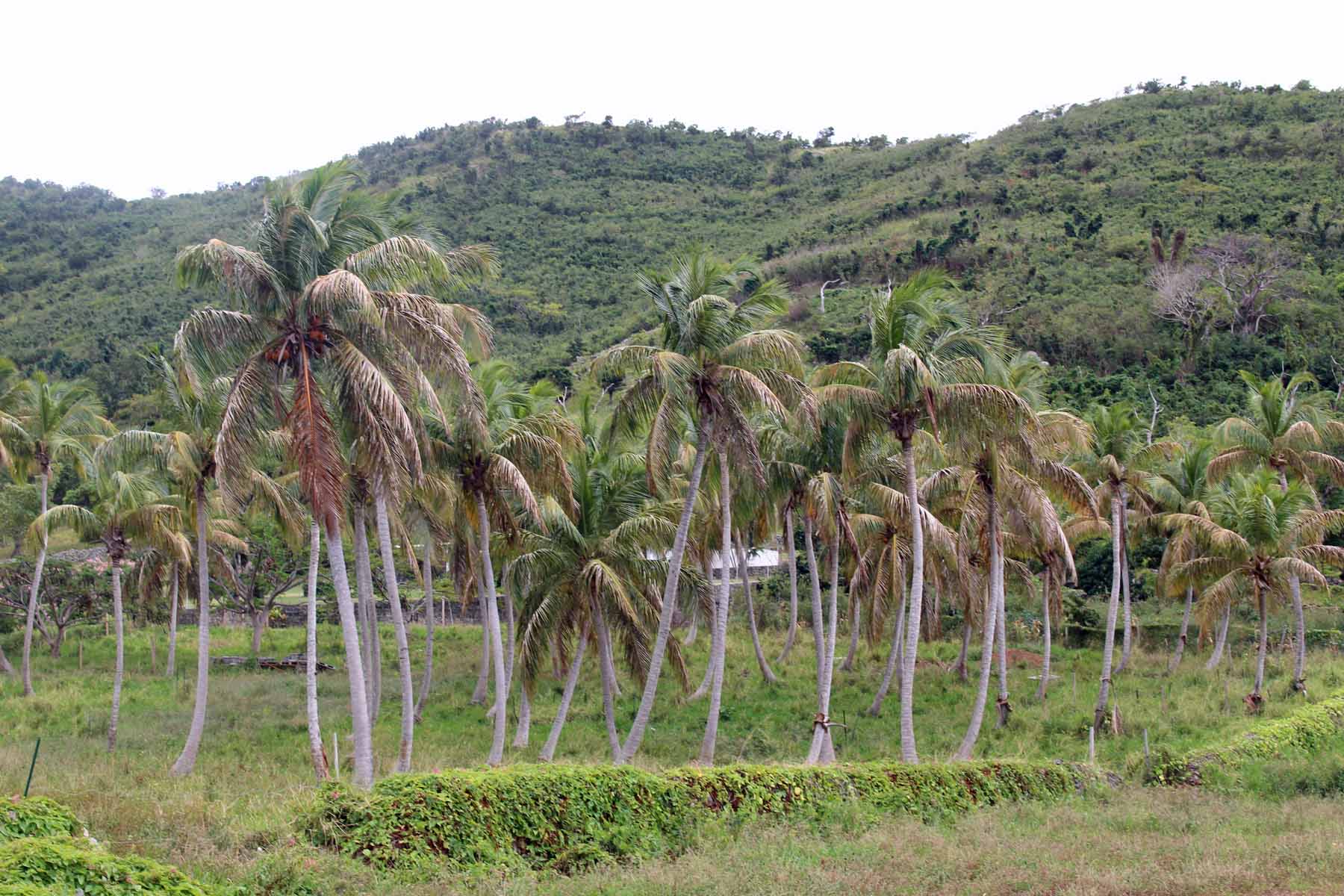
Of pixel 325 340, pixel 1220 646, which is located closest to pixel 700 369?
pixel 325 340

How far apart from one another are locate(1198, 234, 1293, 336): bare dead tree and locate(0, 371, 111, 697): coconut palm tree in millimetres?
56681

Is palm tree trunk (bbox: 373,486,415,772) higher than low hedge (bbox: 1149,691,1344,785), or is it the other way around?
palm tree trunk (bbox: 373,486,415,772)

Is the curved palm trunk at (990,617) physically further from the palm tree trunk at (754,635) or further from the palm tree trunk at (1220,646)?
the palm tree trunk at (1220,646)

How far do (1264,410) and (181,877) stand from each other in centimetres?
3302

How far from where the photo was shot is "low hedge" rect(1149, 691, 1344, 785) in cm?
2080

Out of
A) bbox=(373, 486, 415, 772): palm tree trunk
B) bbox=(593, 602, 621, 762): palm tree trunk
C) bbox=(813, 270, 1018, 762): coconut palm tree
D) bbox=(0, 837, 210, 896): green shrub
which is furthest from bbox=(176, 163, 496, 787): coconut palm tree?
bbox=(813, 270, 1018, 762): coconut palm tree

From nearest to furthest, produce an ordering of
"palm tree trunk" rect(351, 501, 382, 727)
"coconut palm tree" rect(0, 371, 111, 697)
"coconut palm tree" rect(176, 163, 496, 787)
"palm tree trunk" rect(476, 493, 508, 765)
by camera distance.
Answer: "coconut palm tree" rect(176, 163, 496, 787)
"palm tree trunk" rect(351, 501, 382, 727)
"palm tree trunk" rect(476, 493, 508, 765)
"coconut palm tree" rect(0, 371, 111, 697)

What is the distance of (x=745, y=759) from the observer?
25234mm

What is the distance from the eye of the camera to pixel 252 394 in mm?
18516

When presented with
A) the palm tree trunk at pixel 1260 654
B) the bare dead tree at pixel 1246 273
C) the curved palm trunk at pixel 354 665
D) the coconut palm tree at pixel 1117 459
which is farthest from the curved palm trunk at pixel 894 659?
the bare dead tree at pixel 1246 273

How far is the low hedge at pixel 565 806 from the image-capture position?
Result: 1267cm

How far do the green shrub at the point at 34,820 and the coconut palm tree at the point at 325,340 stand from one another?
17.3 ft

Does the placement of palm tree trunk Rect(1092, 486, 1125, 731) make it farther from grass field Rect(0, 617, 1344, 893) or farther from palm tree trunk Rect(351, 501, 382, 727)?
palm tree trunk Rect(351, 501, 382, 727)

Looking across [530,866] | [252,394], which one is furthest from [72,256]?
[530,866]
